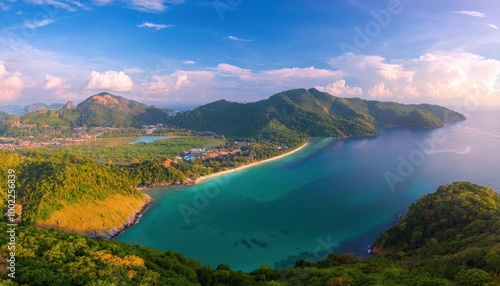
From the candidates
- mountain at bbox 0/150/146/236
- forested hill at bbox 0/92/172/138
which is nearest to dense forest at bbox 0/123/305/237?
mountain at bbox 0/150/146/236

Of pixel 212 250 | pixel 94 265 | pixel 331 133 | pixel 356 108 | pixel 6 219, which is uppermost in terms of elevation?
pixel 356 108

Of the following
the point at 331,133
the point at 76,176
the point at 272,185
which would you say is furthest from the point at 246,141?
the point at 76,176

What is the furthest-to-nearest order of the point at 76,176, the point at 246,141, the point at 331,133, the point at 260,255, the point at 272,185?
the point at 331,133 < the point at 246,141 < the point at 272,185 < the point at 76,176 < the point at 260,255

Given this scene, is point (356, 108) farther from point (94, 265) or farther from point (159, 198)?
point (94, 265)

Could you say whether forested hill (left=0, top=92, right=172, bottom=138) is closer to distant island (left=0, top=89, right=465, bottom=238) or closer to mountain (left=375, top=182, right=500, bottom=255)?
distant island (left=0, top=89, right=465, bottom=238)

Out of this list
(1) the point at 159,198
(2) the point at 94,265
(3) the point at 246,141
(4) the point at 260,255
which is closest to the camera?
(2) the point at 94,265

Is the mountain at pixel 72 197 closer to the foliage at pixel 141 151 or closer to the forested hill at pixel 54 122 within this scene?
the foliage at pixel 141 151

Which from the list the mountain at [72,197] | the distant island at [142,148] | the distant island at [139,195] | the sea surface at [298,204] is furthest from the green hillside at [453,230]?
the distant island at [142,148]
